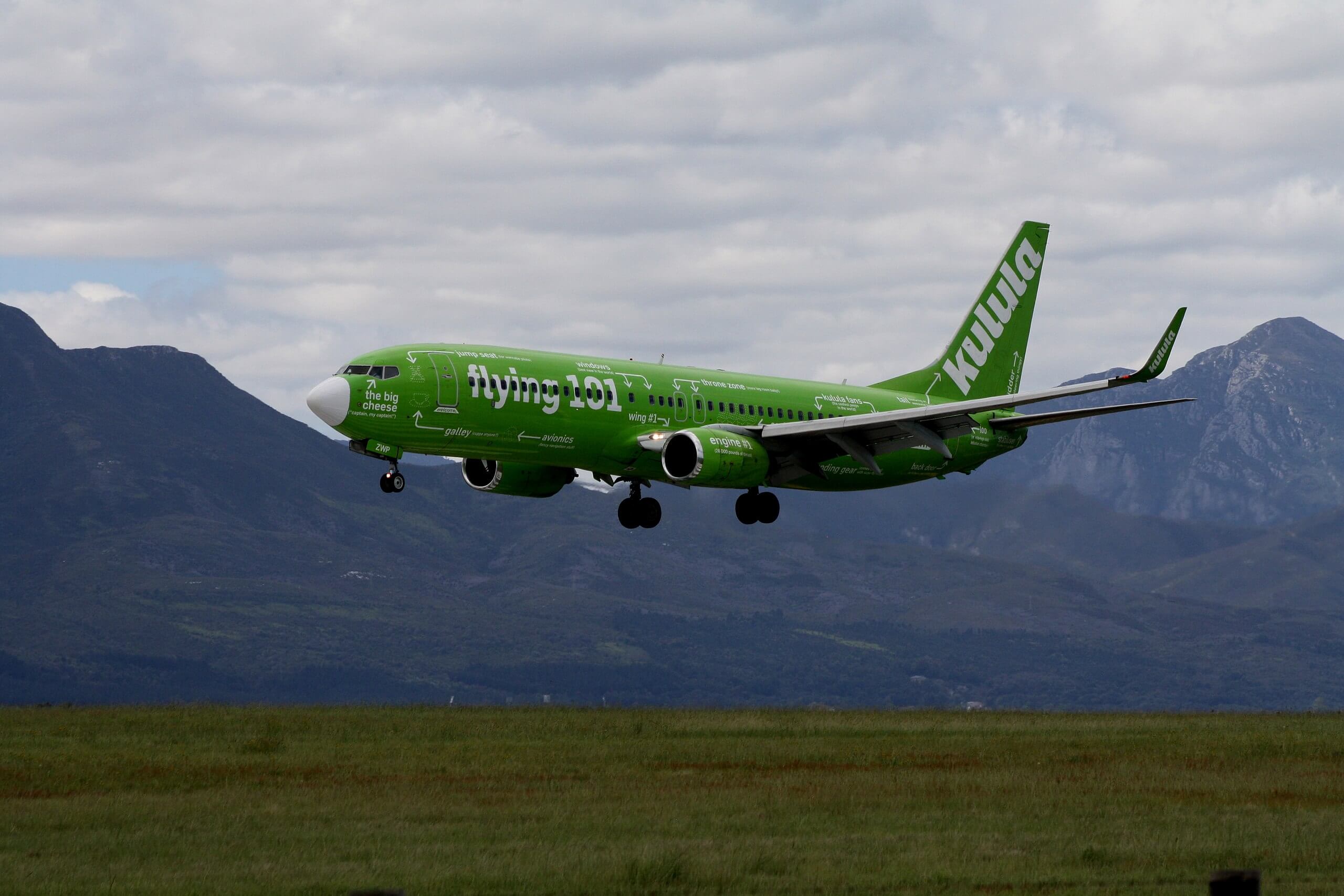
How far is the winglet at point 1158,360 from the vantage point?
6119 cm

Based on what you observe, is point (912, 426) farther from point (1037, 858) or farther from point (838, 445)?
point (1037, 858)

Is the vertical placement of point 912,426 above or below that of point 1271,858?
above

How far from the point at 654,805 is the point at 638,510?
28.5m

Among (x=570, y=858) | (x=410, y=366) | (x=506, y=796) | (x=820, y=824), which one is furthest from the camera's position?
(x=410, y=366)

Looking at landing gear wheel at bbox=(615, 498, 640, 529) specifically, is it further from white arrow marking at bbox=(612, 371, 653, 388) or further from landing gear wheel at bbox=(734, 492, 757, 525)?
white arrow marking at bbox=(612, 371, 653, 388)

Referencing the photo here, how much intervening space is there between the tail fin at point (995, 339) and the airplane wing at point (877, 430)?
9571mm

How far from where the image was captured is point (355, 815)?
4072 centimetres

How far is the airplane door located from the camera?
60719 millimetres

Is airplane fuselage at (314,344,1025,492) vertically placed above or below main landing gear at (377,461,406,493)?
A: above

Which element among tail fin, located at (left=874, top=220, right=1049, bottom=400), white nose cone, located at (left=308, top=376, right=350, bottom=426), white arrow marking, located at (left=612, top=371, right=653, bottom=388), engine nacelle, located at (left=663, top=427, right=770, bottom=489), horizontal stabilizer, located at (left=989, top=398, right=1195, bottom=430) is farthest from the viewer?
tail fin, located at (left=874, top=220, right=1049, bottom=400)

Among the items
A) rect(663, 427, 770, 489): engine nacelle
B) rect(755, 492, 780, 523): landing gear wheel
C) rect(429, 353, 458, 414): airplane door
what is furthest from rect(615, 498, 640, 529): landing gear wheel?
rect(429, 353, 458, 414): airplane door

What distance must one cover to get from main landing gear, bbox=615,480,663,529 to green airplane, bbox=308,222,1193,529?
7 cm

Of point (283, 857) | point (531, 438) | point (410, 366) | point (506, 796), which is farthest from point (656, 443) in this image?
point (283, 857)

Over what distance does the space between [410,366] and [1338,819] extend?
3094cm
